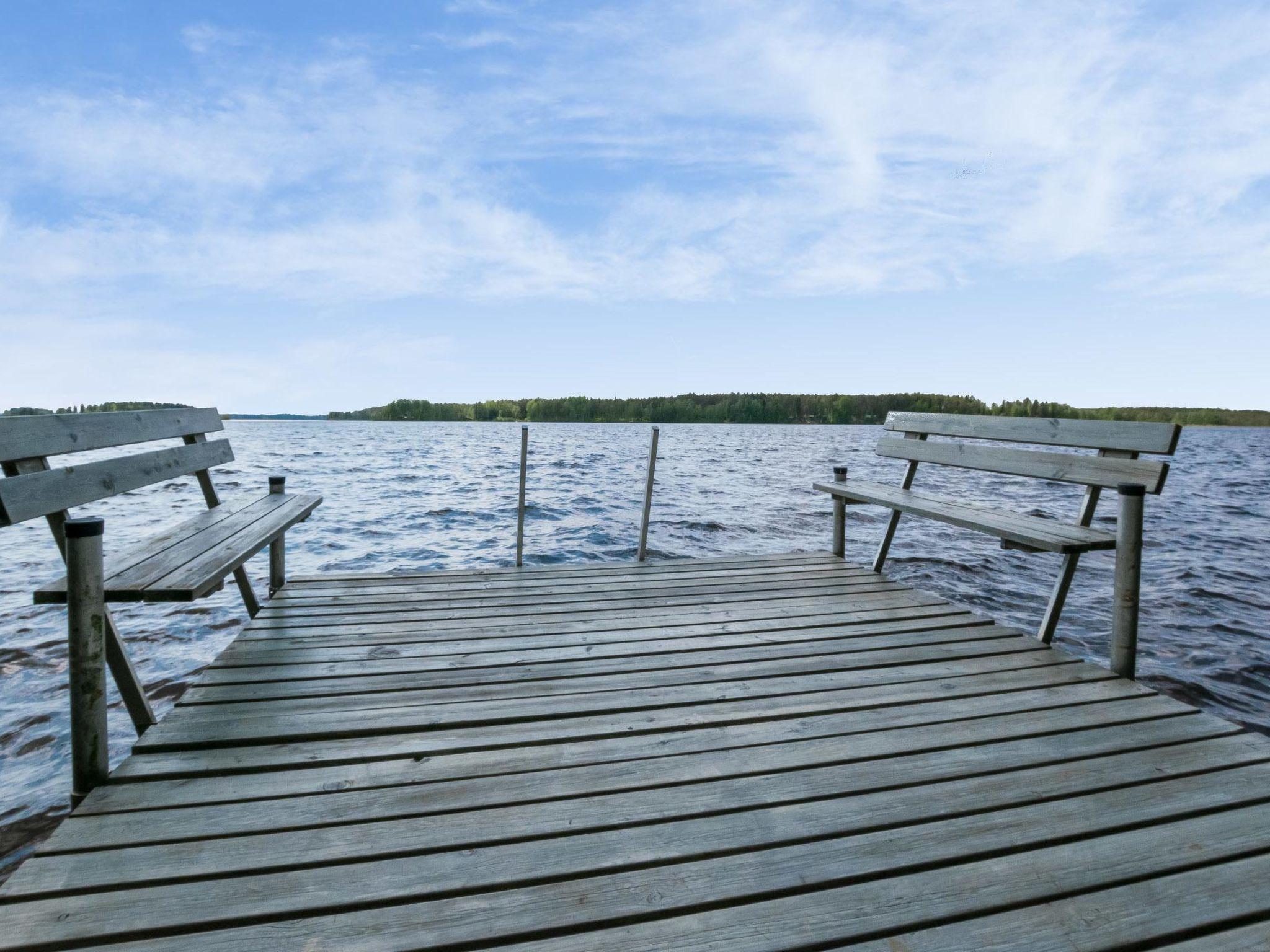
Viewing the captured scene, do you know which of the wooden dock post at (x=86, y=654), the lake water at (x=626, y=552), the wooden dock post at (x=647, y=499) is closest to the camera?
the wooden dock post at (x=86, y=654)

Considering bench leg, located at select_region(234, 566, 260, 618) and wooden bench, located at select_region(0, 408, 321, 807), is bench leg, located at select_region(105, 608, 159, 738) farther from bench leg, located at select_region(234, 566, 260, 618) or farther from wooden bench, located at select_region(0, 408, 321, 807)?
bench leg, located at select_region(234, 566, 260, 618)

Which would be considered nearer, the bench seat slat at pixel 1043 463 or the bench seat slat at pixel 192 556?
the bench seat slat at pixel 192 556

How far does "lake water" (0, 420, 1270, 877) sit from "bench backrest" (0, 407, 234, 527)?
1.40 meters

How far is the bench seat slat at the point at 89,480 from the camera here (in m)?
1.96

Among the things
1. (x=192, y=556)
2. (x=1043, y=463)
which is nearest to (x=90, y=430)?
(x=192, y=556)

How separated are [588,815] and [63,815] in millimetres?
2574

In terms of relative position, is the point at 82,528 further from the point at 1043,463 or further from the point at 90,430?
the point at 1043,463

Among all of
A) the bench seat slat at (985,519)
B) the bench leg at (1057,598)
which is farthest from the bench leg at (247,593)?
the bench leg at (1057,598)

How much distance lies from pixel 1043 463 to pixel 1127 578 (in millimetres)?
946

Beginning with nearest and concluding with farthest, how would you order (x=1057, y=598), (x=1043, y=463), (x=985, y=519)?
1. (x=1057, y=598)
2. (x=985, y=519)
3. (x=1043, y=463)

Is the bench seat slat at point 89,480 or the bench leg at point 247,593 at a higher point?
the bench seat slat at point 89,480

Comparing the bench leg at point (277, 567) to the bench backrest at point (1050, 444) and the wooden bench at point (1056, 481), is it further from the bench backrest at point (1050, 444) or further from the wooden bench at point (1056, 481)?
the bench backrest at point (1050, 444)

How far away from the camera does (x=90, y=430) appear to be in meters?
2.77

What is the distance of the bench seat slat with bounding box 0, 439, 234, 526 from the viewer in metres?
1.96
